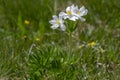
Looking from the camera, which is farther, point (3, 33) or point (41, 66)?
point (3, 33)

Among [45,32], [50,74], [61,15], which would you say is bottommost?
[50,74]

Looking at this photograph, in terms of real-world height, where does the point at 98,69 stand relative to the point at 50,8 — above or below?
below

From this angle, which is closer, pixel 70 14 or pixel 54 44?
pixel 70 14

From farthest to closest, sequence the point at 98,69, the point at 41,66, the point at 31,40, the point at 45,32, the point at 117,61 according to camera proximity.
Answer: the point at 45,32
the point at 31,40
the point at 117,61
the point at 98,69
the point at 41,66

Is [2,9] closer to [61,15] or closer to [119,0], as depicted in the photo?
[119,0]

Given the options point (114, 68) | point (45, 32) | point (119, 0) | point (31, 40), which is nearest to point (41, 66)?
point (114, 68)

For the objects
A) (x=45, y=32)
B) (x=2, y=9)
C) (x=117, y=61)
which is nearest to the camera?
(x=117, y=61)

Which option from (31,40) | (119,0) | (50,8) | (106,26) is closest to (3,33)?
(31,40)
